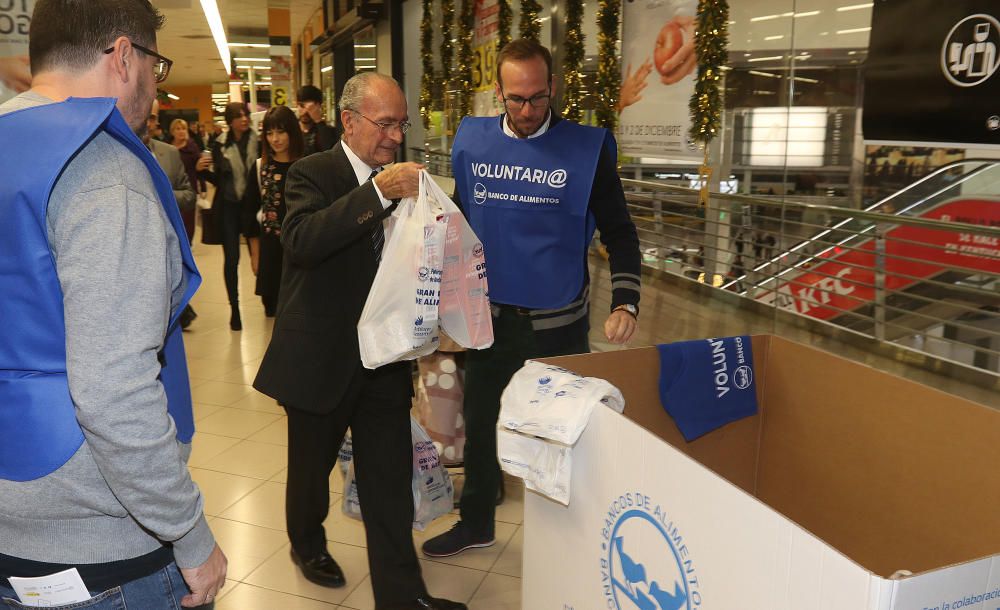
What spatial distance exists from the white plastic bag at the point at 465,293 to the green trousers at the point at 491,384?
331 millimetres

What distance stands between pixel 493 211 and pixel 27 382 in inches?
68.7

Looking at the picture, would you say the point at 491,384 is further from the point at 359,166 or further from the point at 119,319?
the point at 119,319

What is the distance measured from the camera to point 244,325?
→ 694 cm

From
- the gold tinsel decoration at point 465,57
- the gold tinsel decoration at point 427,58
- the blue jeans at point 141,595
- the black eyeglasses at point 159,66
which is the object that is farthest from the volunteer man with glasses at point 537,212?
the gold tinsel decoration at point 427,58

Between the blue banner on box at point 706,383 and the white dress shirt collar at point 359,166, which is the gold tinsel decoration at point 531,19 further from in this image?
the blue banner on box at point 706,383

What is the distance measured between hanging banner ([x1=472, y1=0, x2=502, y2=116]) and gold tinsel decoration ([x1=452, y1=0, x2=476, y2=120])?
0.19 feet

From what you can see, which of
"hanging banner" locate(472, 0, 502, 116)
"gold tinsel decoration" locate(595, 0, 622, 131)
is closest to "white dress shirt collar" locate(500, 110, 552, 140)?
"gold tinsel decoration" locate(595, 0, 622, 131)

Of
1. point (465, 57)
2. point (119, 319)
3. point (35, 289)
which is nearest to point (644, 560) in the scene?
point (119, 319)

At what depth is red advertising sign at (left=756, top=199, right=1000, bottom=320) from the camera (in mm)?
3600

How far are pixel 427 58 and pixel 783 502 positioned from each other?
773 centimetres

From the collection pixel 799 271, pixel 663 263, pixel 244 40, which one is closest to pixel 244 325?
pixel 663 263

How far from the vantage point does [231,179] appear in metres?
6.50

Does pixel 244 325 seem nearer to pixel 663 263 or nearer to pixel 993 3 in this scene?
pixel 663 263

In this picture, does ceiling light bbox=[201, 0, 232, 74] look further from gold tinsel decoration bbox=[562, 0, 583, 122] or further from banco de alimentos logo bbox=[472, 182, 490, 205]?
banco de alimentos logo bbox=[472, 182, 490, 205]
